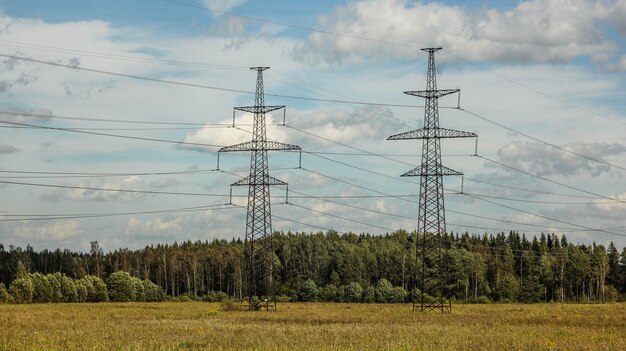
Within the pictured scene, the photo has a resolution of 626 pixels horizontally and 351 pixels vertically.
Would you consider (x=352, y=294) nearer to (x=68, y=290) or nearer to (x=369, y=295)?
(x=369, y=295)

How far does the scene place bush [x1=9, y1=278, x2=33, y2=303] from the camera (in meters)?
127

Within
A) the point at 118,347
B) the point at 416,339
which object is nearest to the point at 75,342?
the point at 118,347

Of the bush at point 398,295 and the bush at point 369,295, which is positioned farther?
the bush at point 369,295

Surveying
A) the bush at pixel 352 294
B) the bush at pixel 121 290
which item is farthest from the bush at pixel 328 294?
the bush at pixel 121 290

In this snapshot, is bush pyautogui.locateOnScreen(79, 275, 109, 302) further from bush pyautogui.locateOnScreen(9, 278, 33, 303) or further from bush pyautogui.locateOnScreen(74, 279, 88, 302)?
bush pyautogui.locateOnScreen(9, 278, 33, 303)

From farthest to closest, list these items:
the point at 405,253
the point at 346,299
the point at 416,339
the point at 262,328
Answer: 1. the point at 405,253
2. the point at 346,299
3. the point at 262,328
4. the point at 416,339

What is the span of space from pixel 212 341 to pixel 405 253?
492ft

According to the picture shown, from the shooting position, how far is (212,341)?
41594 millimetres

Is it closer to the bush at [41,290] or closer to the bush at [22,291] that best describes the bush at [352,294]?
the bush at [41,290]

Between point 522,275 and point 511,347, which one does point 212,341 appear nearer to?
point 511,347

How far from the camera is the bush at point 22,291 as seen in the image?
127 meters

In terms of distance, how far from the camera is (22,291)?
127938 millimetres

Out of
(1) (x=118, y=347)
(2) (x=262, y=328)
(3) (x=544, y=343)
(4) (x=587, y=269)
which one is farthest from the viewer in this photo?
(4) (x=587, y=269)

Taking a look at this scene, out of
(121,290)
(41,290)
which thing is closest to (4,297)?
(41,290)
